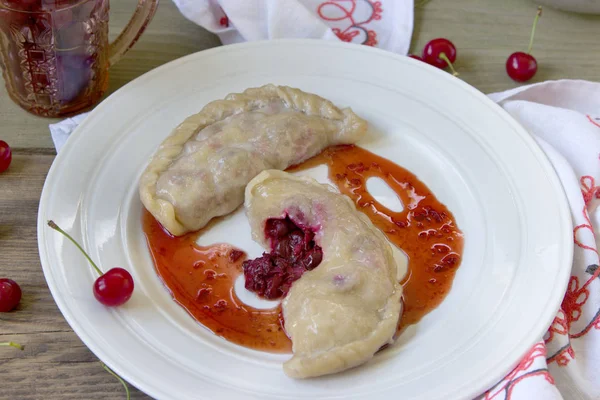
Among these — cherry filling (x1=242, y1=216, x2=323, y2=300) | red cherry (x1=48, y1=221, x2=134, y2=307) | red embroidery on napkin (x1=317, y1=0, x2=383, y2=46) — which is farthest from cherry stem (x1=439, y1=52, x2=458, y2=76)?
red cherry (x1=48, y1=221, x2=134, y2=307)

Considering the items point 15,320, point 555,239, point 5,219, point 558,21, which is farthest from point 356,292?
point 558,21

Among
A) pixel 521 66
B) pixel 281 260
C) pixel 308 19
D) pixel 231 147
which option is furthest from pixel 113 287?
pixel 521 66

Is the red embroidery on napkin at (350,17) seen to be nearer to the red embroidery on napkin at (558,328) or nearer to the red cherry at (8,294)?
the red embroidery on napkin at (558,328)

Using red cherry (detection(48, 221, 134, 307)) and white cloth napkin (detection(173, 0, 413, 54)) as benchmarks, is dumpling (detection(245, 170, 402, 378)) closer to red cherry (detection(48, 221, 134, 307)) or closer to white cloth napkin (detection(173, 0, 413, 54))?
red cherry (detection(48, 221, 134, 307))

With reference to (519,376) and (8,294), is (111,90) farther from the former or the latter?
(519,376)

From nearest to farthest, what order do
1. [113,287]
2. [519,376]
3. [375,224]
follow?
1. [519,376]
2. [113,287]
3. [375,224]

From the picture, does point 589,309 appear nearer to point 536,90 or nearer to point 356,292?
point 356,292
